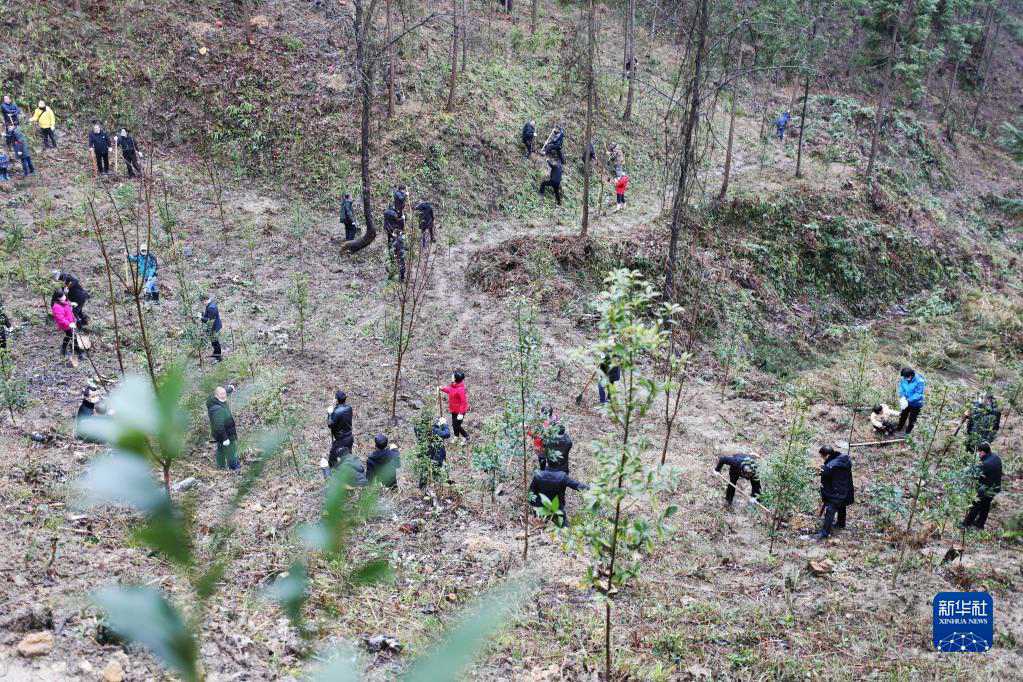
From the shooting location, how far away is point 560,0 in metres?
36.7

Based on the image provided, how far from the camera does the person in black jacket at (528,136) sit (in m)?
24.1

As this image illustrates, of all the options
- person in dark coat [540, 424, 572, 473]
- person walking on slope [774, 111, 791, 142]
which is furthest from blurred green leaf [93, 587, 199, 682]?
person walking on slope [774, 111, 791, 142]

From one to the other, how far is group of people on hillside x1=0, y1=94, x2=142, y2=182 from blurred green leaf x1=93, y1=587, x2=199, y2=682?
72.6 feet

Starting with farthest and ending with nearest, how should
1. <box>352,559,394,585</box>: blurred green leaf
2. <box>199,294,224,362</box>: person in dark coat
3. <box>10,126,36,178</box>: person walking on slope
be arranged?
1. <box>10,126,36,178</box>: person walking on slope
2. <box>199,294,224,362</box>: person in dark coat
3. <box>352,559,394,585</box>: blurred green leaf

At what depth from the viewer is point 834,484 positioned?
10.4 m

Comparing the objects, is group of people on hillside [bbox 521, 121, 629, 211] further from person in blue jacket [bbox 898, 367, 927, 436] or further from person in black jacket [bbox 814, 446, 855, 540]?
person in black jacket [bbox 814, 446, 855, 540]

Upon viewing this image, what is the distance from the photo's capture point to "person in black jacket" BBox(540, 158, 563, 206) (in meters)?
22.6

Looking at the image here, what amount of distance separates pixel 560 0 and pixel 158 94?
67.8ft

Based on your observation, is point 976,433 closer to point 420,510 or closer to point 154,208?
point 420,510

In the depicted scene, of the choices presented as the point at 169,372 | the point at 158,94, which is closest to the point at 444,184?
the point at 158,94

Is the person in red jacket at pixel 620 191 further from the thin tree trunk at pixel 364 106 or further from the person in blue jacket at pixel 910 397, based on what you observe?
the person in blue jacket at pixel 910 397

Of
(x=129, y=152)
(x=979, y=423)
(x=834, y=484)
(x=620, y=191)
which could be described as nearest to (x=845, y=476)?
(x=834, y=484)

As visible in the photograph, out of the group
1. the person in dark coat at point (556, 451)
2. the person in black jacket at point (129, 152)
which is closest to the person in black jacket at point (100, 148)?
the person in black jacket at point (129, 152)

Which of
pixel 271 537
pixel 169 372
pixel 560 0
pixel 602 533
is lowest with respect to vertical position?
pixel 271 537
